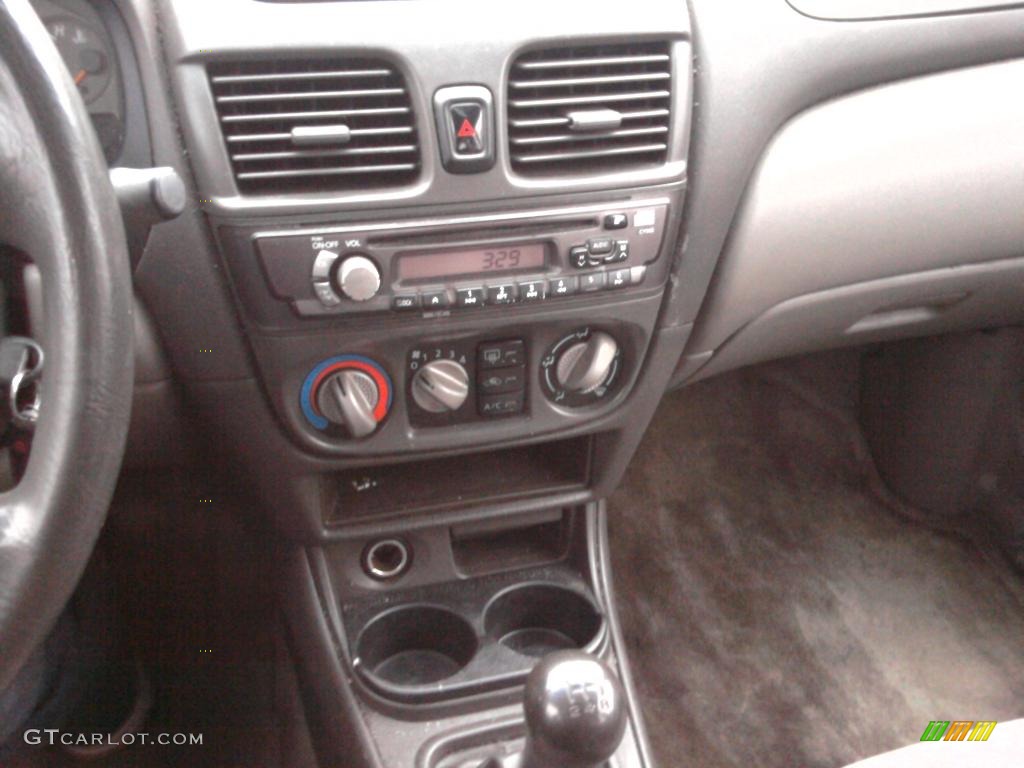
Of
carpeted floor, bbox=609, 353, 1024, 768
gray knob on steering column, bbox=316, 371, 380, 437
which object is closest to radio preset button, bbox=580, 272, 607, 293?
gray knob on steering column, bbox=316, 371, 380, 437

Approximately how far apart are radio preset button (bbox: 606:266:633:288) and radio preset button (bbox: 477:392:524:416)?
15cm

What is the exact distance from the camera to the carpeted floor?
1.36 m

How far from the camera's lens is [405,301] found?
2.65 ft

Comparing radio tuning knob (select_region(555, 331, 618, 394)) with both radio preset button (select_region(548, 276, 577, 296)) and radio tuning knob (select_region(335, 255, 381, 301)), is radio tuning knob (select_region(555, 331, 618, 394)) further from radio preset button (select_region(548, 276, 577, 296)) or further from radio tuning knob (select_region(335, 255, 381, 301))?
radio tuning knob (select_region(335, 255, 381, 301))

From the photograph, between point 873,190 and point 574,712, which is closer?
point 574,712

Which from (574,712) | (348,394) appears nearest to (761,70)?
(348,394)

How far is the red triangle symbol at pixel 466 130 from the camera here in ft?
2.48

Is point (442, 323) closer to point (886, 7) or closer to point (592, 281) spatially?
point (592, 281)

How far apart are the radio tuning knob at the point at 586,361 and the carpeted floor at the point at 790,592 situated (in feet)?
2.06

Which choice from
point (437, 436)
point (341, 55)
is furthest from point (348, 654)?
point (341, 55)

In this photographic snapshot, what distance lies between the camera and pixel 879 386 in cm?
169

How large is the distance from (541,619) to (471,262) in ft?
1.58

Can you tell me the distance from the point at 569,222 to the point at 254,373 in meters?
0.31

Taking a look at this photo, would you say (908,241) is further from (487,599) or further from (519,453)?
(487,599)
